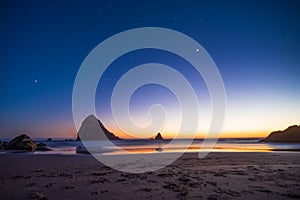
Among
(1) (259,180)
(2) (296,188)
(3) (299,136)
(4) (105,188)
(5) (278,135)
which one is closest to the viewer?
(2) (296,188)

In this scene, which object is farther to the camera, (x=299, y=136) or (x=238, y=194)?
(x=299, y=136)

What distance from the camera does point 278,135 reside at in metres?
81.1

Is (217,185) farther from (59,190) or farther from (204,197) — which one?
(59,190)

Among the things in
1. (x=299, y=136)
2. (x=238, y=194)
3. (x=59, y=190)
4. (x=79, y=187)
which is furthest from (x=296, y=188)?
(x=299, y=136)

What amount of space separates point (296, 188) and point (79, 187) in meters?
8.62

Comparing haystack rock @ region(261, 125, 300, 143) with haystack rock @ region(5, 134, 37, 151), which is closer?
haystack rock @ region(5, 134, 37, 151)

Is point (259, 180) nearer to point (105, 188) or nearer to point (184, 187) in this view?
point (184, 187)

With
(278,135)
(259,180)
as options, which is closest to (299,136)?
(278,135)

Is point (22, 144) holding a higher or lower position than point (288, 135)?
higher

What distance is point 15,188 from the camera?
8.70m

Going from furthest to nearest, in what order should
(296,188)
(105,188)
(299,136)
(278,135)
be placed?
(278,135)
(299,136)
(105,188)
(296,188)

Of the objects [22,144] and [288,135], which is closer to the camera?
[22,144]

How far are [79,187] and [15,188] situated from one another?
2.58 meters

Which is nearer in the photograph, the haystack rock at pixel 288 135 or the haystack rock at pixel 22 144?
the haystack rock at pixel 22 144
